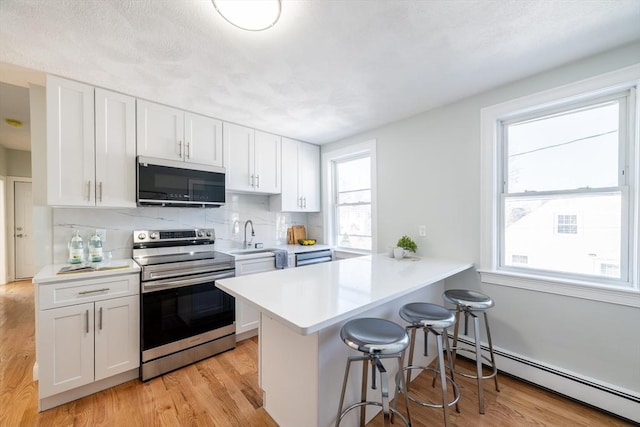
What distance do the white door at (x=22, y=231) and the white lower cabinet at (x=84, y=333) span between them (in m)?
5.14

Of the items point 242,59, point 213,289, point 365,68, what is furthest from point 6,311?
point 365,68

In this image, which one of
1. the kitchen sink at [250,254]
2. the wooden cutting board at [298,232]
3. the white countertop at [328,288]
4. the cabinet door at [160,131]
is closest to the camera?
the white countertop at [328,288]

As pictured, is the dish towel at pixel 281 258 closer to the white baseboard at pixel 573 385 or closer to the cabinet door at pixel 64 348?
the cabinet door at pixel 64 348

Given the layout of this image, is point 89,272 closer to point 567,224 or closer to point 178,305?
point 178,305

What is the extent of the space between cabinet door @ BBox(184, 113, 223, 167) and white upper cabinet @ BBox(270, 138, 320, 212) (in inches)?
35.8

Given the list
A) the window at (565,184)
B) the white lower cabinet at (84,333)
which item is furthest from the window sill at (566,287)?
the white lower cabinet at (84,333)

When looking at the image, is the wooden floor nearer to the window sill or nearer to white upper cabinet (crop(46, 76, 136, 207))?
the window sill

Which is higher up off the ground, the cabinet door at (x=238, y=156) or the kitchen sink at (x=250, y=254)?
the cabinet door at (x=238, y=156)

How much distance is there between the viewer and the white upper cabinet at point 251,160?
2.90 m

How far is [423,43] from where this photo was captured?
1.58m

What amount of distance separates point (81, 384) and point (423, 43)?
3365mm

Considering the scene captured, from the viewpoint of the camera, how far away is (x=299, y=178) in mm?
3609

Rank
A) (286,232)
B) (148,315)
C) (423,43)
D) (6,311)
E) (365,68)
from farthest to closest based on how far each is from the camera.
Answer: (286,232) → (6,311) → (148,315) → (365,68) → (423,43)

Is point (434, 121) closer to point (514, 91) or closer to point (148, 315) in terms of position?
point (514, 91)
